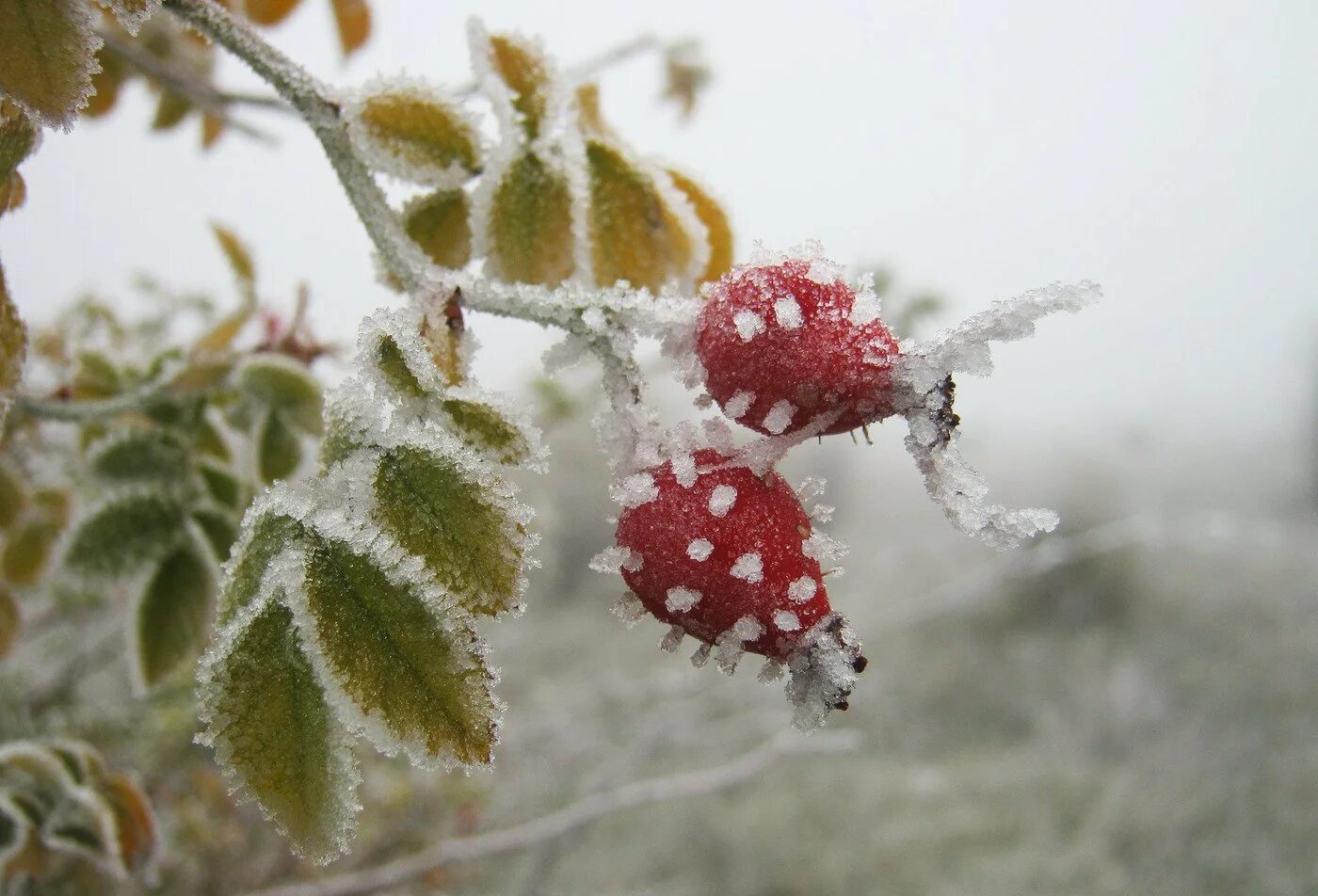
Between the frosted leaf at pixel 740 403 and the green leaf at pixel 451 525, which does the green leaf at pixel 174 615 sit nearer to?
the green leaf at pixel 451 525

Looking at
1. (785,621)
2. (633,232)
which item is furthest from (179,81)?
(785,621)

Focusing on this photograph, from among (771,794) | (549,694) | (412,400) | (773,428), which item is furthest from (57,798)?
(771,794)

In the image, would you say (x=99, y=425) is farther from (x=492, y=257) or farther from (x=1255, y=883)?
(x=1255, y=883)

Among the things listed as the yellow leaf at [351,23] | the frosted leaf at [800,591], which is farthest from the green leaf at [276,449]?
the yellow leaf at [351,23]

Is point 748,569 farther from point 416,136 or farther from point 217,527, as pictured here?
point 217,527

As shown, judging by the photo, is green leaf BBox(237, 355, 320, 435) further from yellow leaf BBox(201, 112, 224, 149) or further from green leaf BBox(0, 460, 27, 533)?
yellow leaf BBox(201, 112, 224, 149)

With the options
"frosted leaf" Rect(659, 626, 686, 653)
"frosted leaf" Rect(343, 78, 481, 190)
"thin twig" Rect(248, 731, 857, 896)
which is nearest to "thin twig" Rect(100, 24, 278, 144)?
"frosted leaf" Rect(343, 78, 481, 190)
